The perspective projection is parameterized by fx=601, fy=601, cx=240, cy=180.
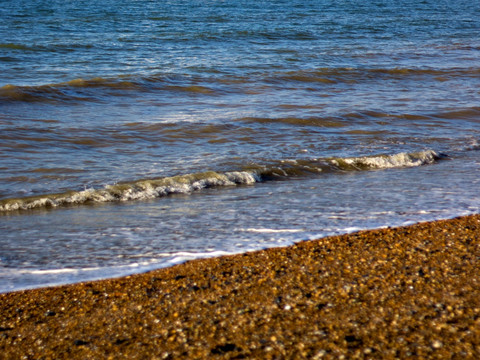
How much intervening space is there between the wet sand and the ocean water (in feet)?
1.31

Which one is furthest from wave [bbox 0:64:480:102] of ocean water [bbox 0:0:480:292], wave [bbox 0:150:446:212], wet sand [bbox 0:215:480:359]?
wet sand [bbox 0:215:480:359]

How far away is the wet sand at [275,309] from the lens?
10.1 ft

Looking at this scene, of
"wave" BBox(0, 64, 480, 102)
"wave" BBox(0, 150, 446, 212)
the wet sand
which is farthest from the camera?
"wave" BBox(0, 64, 480, 102)

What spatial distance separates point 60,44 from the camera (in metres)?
17.7

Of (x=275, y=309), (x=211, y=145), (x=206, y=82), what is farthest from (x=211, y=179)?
(x=206, y=82)

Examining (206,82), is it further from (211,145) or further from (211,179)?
(211,179)

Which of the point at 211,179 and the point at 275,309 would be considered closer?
the point at 275,309

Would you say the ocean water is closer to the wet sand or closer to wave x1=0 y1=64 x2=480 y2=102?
wave x1=0 y1=64 x2=480 y2=102

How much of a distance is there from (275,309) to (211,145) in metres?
5.27

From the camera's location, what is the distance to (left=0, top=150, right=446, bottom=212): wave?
6.21 metres

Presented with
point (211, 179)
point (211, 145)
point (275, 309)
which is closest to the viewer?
point (275, 309)

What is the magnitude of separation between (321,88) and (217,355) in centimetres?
1077

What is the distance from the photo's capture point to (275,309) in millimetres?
3445

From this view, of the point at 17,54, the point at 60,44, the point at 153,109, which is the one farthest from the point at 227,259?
the point at 60,44
